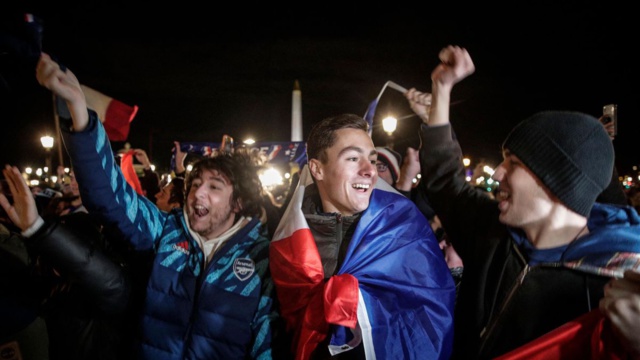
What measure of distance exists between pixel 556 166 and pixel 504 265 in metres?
0.53

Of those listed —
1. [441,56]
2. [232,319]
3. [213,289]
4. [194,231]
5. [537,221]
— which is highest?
[441,56]

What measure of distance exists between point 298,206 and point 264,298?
626 mm

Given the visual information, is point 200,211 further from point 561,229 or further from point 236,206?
point 561,229

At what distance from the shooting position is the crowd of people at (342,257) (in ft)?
5.42

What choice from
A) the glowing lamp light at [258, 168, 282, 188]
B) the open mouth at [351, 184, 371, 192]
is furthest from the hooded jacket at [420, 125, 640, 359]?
the glowing lamp light at [258, 168, 282, 188]

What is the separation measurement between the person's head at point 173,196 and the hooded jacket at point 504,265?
350cm

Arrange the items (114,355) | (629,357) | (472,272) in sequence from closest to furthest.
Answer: (629,357), (472,272), (114,355)

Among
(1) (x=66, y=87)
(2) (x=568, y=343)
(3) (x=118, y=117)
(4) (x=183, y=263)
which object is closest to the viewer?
(2) (x=568, y=343)

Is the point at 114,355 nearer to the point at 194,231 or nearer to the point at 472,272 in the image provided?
the point at 194,231

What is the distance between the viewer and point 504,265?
184 cm

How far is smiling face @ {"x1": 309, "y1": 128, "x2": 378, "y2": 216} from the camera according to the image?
7.80ft

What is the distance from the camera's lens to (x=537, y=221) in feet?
5.74

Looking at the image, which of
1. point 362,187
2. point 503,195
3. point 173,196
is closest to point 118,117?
point 173,196

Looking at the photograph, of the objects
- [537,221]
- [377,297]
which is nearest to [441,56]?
[537,221]
